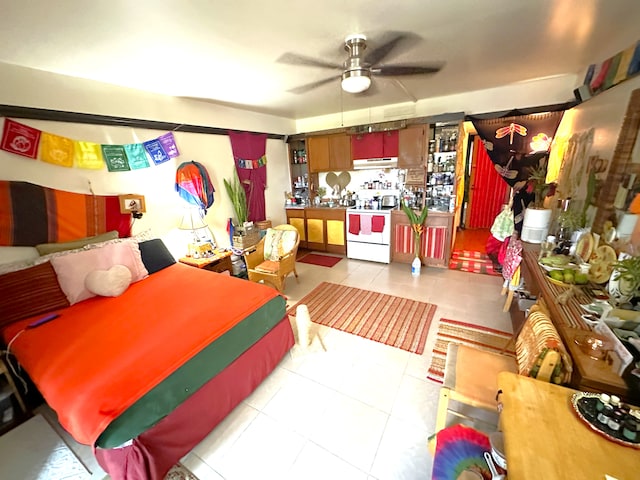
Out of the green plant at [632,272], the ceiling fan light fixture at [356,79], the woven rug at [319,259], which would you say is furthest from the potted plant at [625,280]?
the woven rug at [319,259]

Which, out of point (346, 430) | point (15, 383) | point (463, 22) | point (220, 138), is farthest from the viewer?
point (220, 138)

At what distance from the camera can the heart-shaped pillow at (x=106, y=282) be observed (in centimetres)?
215

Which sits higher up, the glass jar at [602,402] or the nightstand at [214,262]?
the glass jar at [602,402]

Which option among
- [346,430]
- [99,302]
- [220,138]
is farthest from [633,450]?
[220,138]

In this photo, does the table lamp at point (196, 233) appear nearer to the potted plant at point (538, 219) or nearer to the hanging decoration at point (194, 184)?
the hanging decoration at point (194, 184)

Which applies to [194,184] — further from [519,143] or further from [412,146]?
[519,143]

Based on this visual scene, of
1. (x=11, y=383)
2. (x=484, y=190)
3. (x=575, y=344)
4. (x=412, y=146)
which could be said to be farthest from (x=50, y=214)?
(x=484, y=190)

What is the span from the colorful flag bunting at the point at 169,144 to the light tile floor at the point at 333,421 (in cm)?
274

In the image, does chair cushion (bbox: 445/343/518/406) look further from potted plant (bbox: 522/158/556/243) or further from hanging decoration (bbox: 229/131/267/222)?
hanging decoration (bbox: 229/131/267/222)

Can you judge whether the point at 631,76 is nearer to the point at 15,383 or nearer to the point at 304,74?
the point at 304,74

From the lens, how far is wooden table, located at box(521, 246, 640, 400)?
1006 millimetres

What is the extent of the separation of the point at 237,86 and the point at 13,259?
8.63 ft

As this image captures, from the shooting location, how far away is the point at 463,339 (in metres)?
2.38

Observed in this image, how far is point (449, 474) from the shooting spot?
1026 millimetres
